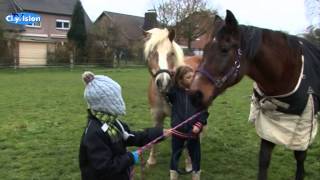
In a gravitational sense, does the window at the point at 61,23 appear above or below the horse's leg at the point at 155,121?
above

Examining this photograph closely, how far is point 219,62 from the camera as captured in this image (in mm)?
3303

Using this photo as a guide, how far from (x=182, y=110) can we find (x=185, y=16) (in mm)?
34456

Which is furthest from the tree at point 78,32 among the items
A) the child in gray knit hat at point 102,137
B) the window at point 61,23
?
the child in gray knit hat at point 102,137

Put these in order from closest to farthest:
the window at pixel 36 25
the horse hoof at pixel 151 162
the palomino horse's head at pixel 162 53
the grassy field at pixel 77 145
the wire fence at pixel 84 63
A: the palomino horse's head at pixel 162 53, the grassy field at pixel 77 145, the horse hoof at pixel 151 162, the wire fence at pixel 84 63, the window at pixel 36 25

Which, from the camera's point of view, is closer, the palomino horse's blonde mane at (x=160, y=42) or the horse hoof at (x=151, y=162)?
the palomino horse's blonde mane at (x=160, y=42)

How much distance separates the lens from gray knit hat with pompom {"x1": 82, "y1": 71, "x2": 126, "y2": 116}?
3.27 meters

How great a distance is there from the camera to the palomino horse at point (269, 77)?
3.30 m

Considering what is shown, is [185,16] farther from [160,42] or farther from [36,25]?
[160,42]

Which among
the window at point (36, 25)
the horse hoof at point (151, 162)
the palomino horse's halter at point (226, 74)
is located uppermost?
the window at point (36, 25)

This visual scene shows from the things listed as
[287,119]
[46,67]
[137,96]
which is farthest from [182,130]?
[46,67]

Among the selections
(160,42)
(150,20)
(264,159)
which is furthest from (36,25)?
(264,159)

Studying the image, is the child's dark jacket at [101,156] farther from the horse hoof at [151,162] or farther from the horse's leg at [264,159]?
the horse hoof at [151,162]

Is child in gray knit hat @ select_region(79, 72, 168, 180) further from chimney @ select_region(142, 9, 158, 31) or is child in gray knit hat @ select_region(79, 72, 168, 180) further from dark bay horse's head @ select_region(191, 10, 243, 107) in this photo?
chimney @ select_region(142, 9, 158, 31)

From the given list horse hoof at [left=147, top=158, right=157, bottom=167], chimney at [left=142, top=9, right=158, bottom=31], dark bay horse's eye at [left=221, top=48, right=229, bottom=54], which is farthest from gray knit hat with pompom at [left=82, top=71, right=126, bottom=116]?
chimney at [left=142, top=9, right=158, bottom=31]
